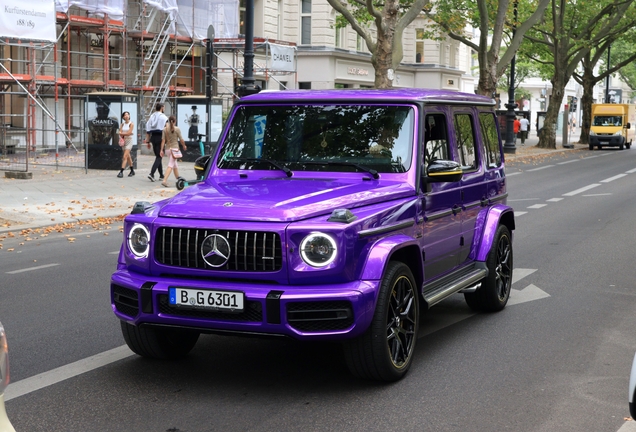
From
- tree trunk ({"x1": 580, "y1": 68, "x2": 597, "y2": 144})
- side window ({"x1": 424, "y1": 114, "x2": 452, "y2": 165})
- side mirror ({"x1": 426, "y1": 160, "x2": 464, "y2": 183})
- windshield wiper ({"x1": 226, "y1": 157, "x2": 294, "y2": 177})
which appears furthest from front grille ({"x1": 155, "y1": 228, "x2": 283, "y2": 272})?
tree trunk ({"x1": 580, "y1": 68, "x2": 597, "y2": 144})

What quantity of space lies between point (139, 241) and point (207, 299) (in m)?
0.64

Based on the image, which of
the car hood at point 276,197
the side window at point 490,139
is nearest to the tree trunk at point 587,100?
the side window at point 490,139

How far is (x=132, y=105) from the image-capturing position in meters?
25.4

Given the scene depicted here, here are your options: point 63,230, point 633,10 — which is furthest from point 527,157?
point 63,230

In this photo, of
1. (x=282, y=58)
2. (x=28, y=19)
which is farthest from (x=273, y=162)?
(x=282, y=58)

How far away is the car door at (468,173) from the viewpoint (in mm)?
7562

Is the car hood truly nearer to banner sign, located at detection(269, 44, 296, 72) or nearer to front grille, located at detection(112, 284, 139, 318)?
front grille, located at detection(112, 284, 139, 318)

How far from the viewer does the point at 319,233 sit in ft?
18.0

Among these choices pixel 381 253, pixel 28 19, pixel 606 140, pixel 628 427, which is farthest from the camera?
pixel 606 140

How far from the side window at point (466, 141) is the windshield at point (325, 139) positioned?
89 cm

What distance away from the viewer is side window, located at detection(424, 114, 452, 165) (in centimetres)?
692

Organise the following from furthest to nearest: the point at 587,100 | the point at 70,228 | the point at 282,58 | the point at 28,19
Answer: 1. the point at 587,100
2. the point at 282,58
3. the point at 28,19
4. the point at 70,228

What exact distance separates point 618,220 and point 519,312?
8502 millimetres

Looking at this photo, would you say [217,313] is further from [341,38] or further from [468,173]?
[341,38]
